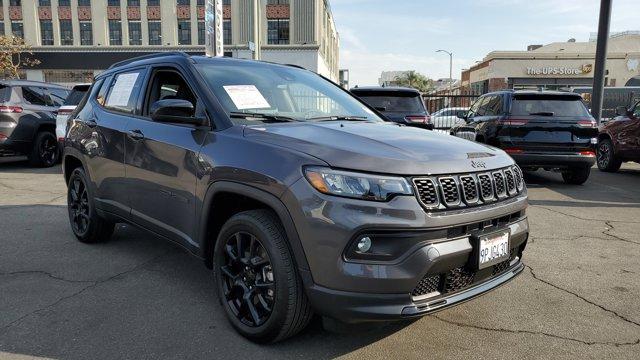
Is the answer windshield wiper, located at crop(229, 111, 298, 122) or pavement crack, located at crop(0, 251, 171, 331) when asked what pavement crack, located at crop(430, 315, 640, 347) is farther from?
pavement crack, located at crop(0, 251, 171, 331)

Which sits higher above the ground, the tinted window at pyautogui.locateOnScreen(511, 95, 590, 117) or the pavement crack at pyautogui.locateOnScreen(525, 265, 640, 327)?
the tinted window at pyautogui.locateOnScreen(511, 95, 590, 117)

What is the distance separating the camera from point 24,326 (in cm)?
319

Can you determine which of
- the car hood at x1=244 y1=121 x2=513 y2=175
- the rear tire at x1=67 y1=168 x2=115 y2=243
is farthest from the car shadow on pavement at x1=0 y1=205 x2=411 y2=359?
the car hood at x1=244 y1=121 x2=513 y2=175

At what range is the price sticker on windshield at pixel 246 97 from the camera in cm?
340

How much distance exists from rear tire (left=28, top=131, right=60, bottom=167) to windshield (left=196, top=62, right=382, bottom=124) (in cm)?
836

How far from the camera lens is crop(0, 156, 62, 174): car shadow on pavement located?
33.8 ft

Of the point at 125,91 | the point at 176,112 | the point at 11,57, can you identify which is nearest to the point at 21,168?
the point at 125,91

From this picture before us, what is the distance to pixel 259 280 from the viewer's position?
115 inches

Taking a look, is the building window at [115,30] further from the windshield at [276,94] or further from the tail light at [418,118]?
the windshield at [276,94]

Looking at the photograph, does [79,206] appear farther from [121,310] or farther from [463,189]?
[463,189]

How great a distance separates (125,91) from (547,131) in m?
6.89

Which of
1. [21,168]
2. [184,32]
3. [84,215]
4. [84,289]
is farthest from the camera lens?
[184,32]

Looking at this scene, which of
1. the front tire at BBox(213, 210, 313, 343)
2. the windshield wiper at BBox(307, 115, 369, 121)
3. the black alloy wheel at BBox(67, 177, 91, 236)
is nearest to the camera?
the front tire at BBox(213, 210, 313, 343)

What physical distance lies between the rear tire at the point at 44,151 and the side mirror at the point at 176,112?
8.65m
